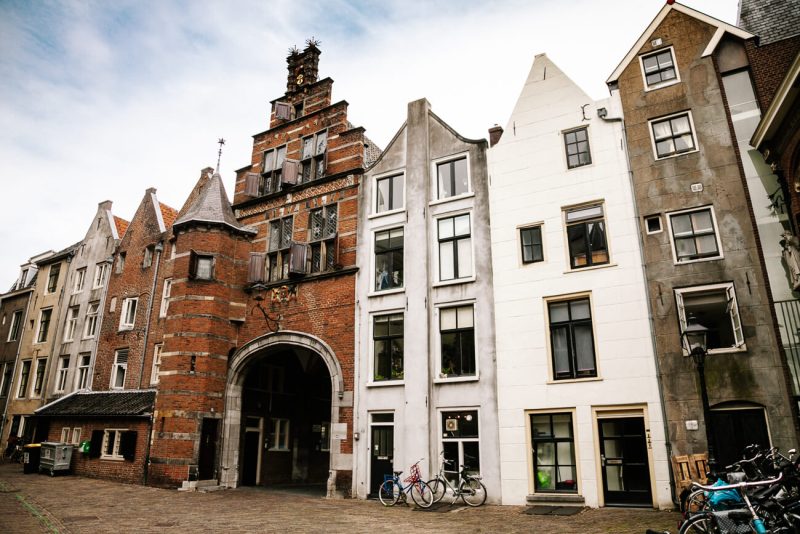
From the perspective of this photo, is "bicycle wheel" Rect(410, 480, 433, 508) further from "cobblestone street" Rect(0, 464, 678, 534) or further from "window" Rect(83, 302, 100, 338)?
"window" Rect(83, 302, 100, 338)

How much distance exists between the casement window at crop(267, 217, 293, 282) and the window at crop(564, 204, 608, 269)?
11.2m

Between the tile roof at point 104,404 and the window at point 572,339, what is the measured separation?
15842 millimetres

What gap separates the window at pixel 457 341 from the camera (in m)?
17.1

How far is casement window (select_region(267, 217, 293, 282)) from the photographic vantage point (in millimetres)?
22125

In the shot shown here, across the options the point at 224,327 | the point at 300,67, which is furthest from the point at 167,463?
the point at 300,67

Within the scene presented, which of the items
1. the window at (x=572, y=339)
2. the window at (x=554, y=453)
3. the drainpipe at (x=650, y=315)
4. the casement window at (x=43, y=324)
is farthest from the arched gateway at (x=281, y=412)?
the casement window at (x=43, y=324)

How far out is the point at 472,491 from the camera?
15.3m

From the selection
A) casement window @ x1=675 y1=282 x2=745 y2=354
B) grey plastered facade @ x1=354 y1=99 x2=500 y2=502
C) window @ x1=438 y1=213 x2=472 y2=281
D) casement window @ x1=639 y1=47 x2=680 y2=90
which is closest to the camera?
casement window @ x1=675 y1=282 x2=745 y2=354

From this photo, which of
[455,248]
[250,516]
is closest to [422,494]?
[250,516]

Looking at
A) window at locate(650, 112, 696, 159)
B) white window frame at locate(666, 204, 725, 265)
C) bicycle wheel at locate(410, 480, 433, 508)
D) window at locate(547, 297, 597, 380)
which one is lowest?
bicycle wheel at locate(410, 480, 433, 508)

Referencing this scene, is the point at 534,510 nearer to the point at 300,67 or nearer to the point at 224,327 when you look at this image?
the point at 224,327

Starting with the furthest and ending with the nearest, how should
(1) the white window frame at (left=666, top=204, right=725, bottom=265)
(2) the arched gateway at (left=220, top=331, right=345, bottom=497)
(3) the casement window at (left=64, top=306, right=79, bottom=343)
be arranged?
(3) the casement window at (left=64, top=306, right=79, bottom=343), (2) the arched gateway at (left=220, top=331, right=345, bottom=497), (1) the white window frame at (left=666, top=204, right=725, bottom=265)

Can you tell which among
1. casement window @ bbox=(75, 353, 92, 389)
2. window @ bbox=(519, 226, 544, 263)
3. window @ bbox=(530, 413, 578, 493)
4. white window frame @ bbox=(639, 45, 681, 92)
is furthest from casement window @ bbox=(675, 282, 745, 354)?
casement window @ bbox=(75, 353, 92, 389)

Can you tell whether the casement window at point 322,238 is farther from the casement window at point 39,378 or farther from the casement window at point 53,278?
the casement window at point 53,278
